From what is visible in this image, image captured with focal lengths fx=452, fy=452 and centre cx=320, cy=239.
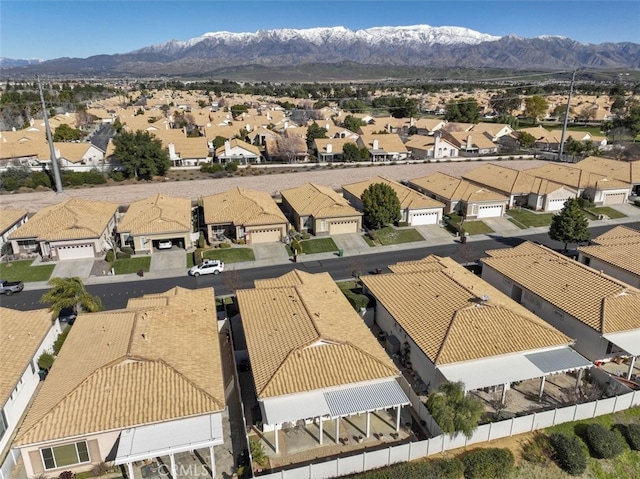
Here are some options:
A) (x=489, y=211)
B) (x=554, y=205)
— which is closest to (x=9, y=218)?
(x=489, y=211)

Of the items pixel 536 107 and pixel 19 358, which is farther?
pixel 536 107

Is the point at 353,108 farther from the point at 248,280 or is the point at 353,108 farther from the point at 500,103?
the point at 248,280

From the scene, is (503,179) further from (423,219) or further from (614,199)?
(423,219)

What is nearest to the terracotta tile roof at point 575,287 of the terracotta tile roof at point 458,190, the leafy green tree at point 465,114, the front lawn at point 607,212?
the terracotta tile roof at point 458,190

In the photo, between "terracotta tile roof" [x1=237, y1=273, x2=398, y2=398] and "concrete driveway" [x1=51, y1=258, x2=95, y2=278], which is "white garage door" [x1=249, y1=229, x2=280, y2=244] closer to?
"concrete driveway" [x1=51, y1=258, x2=95, y2=278]

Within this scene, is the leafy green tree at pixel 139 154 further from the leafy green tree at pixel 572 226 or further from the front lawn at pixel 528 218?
the leafy green tree at pixel 572 226
